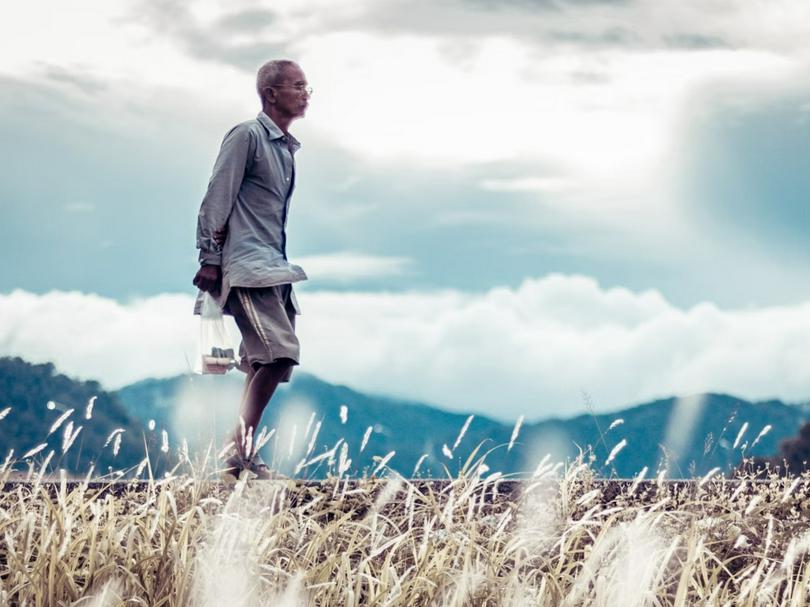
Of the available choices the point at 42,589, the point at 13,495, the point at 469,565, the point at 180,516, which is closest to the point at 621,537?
the point at 469,565

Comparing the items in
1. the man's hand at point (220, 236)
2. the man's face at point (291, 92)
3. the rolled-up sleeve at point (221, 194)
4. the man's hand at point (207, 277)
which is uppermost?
the man's face at point (291, 92)

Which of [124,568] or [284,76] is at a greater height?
[284,76]

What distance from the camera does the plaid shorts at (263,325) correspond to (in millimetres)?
6074

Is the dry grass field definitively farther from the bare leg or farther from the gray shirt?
the gray shirt

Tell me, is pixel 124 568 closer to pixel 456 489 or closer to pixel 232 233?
pixel 456 489

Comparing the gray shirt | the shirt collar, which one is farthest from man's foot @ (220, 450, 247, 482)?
the shirt collar

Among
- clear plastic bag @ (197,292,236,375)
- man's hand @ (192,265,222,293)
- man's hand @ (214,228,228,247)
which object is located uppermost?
man's hand @ (214,228,228,247)

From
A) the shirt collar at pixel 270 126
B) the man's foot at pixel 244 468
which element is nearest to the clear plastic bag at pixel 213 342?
the man's foot at pixel 244 468

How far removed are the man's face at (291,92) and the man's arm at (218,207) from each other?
34 cm

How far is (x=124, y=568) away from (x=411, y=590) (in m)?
1.11

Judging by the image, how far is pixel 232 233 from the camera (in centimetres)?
615

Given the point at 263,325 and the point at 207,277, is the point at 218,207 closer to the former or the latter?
the point at 207,277

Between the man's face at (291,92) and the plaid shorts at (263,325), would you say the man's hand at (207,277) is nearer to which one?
the plaid shorts at (263,325)

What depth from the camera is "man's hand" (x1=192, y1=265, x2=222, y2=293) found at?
242 inches
